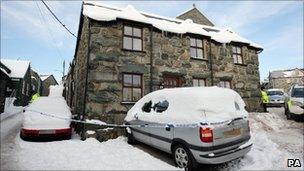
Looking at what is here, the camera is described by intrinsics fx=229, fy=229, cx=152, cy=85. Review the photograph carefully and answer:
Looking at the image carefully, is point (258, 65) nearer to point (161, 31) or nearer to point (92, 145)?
point (161, 31)

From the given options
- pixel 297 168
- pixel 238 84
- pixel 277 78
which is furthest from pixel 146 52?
pixel 277 78

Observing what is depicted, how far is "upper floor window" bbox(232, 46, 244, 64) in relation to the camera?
48.7 ft

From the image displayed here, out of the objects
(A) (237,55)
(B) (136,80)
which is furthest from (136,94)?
(A) (237,55)

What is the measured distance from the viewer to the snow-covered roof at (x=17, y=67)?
27.3m

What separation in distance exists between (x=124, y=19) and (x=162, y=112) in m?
5.99

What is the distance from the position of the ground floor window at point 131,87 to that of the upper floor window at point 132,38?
4.56ft

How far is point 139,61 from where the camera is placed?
11008 mm

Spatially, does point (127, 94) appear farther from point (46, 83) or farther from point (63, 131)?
point (46, 83)

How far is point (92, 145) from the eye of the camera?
8.09 meters

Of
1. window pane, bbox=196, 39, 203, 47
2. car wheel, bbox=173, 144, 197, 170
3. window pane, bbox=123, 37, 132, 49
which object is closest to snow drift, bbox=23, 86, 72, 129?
window pane, bbox=123, 37, 132, 49

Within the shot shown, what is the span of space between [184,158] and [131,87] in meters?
5.63

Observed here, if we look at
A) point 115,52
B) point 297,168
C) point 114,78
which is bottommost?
point 297,168

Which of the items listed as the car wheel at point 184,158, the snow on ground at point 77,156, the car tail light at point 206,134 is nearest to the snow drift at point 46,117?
the snow on ground at point 77,156

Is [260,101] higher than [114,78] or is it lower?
lower
